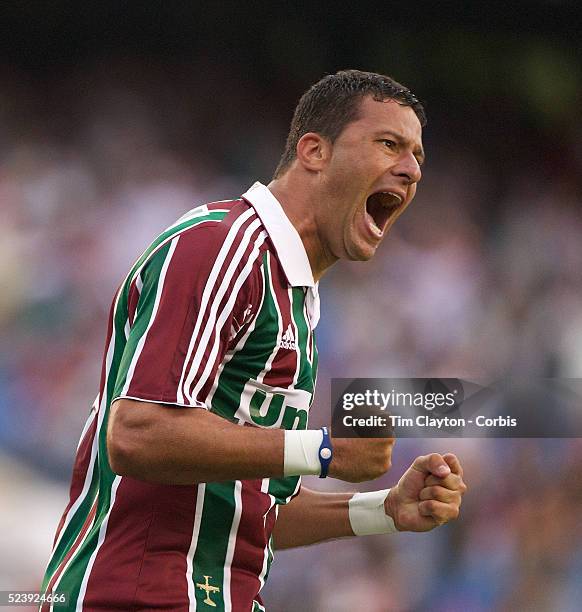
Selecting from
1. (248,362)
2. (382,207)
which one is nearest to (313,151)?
(382,207)

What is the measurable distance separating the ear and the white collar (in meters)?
0.12

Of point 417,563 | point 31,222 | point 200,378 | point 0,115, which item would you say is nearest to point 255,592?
point 200,378

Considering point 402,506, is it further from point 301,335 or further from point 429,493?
point 301,335

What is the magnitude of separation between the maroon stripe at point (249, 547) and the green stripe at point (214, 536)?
0.08 feet

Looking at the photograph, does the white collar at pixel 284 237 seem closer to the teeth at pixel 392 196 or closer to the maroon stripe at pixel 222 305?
the maroon stripe at pixel 222 305

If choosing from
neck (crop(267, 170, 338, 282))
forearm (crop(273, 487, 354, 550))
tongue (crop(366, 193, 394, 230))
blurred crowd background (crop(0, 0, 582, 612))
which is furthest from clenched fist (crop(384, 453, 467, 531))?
blurred crowd background (crop(0, 0, 582, 612))

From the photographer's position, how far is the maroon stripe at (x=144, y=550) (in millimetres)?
1329

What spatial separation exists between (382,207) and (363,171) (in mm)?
193

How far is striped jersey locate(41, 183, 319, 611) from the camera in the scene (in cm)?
126

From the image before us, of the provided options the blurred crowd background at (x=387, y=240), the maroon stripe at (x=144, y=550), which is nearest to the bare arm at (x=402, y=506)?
the maroon stripe at (x=144, y=550)

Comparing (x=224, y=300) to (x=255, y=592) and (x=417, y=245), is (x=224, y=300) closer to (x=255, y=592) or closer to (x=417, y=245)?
(x=255, y=592)

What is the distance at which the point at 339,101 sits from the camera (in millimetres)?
1701

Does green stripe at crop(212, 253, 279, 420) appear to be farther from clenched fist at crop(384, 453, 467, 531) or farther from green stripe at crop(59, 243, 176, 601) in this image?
clenched fist at crop(384, 453, 467, 531)

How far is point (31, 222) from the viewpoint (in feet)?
12.4
